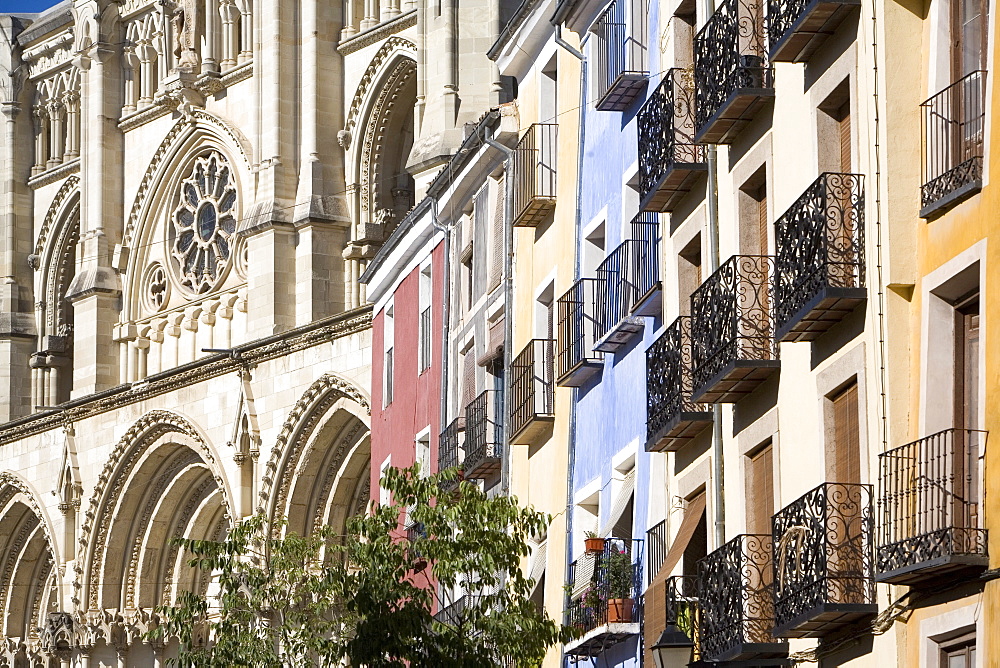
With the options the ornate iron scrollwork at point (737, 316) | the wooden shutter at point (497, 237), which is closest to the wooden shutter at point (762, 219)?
the ornate iron scrollwork at point (737, 316)

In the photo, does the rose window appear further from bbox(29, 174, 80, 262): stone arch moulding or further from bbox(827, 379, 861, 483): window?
bbox(827, 379, 861, 483): window

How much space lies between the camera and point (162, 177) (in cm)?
5094

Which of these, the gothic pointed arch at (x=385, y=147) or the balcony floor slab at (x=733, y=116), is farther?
the gothic pointed arch at (x=385, y=147)

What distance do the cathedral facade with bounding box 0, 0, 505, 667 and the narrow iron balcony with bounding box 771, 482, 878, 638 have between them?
23.7 metres

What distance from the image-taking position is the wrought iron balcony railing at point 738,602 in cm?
1612

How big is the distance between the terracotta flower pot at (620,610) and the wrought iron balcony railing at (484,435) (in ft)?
20.3

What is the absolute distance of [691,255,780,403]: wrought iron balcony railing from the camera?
17.0m

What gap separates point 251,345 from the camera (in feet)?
141

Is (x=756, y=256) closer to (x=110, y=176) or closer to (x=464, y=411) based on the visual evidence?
(x=464, y=411)

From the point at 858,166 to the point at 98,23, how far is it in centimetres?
3912

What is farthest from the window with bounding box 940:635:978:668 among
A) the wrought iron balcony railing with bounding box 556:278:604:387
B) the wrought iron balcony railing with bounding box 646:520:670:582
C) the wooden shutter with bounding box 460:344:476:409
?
the wooden shutter with bounding box 460:344:476:409

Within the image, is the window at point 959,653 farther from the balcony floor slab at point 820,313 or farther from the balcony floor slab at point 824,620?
the balcony floor slab at point 820,313

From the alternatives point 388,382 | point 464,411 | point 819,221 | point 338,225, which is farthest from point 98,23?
point 819,221

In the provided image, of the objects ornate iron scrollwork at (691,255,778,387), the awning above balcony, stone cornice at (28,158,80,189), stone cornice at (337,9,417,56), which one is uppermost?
stone cornice at (28,158,80,189)
